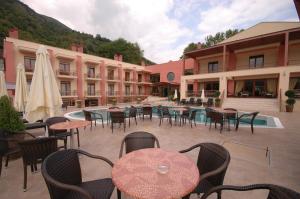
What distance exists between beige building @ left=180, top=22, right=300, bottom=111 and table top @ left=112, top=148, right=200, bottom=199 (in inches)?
618

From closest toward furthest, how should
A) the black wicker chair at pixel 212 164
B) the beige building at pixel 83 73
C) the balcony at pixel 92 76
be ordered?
the black wicker chair at pixel 212 164
the beige building at pixel 83 73
the balcony at pixel 92 76

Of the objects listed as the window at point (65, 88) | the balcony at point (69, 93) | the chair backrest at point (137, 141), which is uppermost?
the window at point (65, 88)

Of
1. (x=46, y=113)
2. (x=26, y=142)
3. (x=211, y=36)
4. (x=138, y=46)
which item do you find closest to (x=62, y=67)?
(x=46, y=113)

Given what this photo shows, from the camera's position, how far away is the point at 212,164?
212 centimetres

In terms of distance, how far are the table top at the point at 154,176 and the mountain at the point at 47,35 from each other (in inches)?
1129

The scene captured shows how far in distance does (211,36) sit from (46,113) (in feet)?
121

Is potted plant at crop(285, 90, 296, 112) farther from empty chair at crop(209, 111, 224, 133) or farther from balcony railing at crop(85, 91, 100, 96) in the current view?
balcony railing at crop(85, 91, 100, 96)

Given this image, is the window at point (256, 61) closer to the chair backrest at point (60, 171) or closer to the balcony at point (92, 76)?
the balcony at point (92, 76)

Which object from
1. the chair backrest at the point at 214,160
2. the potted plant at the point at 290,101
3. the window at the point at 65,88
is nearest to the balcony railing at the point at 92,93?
the window at the point at 65,88

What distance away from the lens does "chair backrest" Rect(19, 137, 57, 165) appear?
2.62m

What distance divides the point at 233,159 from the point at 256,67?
62.8ft

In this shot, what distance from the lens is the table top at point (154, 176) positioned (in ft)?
4.47

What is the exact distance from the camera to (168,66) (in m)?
27.8

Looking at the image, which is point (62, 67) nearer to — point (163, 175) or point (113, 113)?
point (113, 113)
